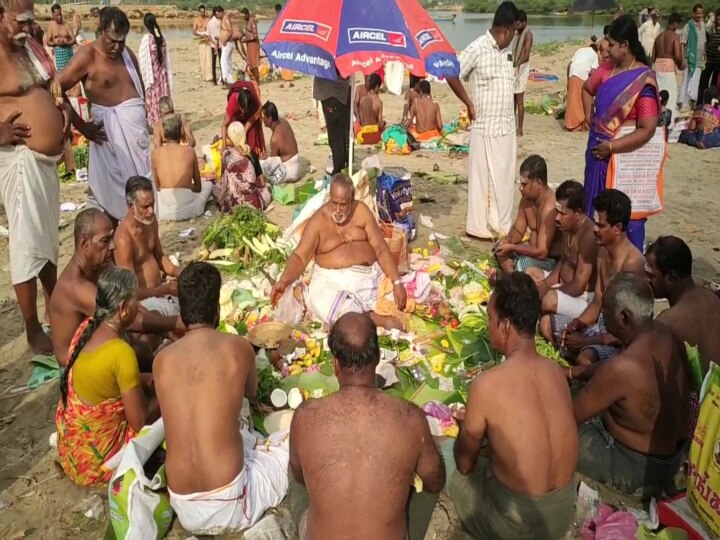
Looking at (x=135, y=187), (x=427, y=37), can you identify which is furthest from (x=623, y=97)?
(x=135, y=187)

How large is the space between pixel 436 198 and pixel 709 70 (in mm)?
8428

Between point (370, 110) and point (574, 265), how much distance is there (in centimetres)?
732

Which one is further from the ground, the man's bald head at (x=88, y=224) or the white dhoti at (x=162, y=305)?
the man's bald head at (x=88, y=224)

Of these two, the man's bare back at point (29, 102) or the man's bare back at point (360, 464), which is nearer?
the man's bare back at point (360, 464)

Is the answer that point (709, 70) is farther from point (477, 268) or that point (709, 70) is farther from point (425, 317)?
point (425, 317)

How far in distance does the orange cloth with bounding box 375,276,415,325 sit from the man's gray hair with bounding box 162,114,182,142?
3.91 metres

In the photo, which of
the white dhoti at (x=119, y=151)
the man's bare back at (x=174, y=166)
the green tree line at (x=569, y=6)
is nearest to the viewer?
the white dhoti at (x=119, y=151)

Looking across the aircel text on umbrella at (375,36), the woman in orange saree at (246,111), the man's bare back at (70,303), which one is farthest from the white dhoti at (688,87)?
the man's bare back at (70,303)

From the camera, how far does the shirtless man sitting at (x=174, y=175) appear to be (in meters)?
7.56

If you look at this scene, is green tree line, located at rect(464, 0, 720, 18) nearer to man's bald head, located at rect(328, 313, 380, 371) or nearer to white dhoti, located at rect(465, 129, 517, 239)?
white dhoti, located at rect(465, 129, 517, 239)

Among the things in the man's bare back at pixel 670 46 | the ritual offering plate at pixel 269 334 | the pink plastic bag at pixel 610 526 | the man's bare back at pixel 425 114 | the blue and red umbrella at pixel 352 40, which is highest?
the man's bare back at pixel 670 46

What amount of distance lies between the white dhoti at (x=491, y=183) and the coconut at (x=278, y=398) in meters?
3.75

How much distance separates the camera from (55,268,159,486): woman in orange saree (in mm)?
3262

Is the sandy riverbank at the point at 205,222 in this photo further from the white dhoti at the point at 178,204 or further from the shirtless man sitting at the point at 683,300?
the shirtless man sitting at the point at 683,300
